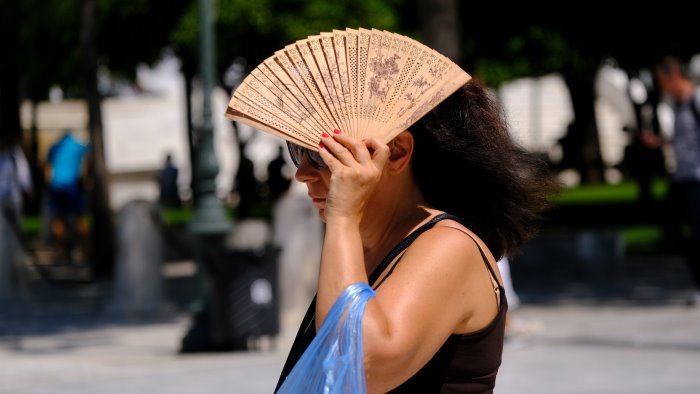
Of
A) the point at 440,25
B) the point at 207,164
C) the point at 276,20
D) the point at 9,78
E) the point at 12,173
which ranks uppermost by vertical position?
the point at 276,20

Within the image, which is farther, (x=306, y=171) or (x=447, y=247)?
(x=306, y=171)

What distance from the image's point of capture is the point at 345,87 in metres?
2.42

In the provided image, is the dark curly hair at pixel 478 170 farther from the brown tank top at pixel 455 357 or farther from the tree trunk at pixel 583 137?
the tree trunk at pixel 583 137

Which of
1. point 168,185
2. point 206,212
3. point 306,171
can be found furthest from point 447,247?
point 168,185

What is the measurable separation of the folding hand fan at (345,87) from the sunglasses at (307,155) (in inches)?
3.7

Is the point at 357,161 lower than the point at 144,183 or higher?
higher

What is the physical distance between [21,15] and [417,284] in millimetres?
22046

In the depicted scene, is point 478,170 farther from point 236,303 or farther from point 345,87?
point 236,303

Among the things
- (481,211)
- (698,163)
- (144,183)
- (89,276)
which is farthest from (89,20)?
(144,183)

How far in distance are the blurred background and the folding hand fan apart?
57 centimetres

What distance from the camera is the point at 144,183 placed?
4850cm

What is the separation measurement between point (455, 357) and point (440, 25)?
10219mm

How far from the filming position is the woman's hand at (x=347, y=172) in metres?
2.39

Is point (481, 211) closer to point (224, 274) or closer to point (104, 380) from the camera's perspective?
point (104, 380)
